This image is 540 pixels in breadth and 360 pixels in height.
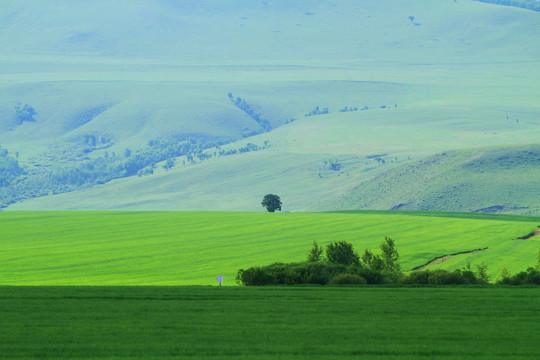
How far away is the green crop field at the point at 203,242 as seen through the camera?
50.4 metres

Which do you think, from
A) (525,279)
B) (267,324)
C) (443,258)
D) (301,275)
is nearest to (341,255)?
(443,258)

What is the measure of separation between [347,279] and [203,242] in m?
36.3

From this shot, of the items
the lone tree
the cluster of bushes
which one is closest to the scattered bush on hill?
the cluster of bushes

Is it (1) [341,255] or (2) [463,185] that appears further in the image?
(2) [463,185]

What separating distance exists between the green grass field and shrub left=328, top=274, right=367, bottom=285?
173 inches

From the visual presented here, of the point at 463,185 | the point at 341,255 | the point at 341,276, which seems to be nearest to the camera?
the point at 341,276

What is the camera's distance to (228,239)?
70.4 metres

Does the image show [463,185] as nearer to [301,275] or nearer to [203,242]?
[203,242]

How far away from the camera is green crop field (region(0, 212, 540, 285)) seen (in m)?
50.4

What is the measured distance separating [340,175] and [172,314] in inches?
7009

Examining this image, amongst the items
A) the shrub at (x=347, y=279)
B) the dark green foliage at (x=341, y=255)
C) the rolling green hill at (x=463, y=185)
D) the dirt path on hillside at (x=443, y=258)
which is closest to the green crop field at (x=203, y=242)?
the dirt path on hillside at (x=443, y=258)

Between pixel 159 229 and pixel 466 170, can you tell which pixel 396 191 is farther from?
pixel 159 229

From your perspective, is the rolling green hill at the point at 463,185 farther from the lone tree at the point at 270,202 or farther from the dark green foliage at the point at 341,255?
the dark green foliage at the point at 341,255

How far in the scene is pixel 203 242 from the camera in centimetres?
6819
